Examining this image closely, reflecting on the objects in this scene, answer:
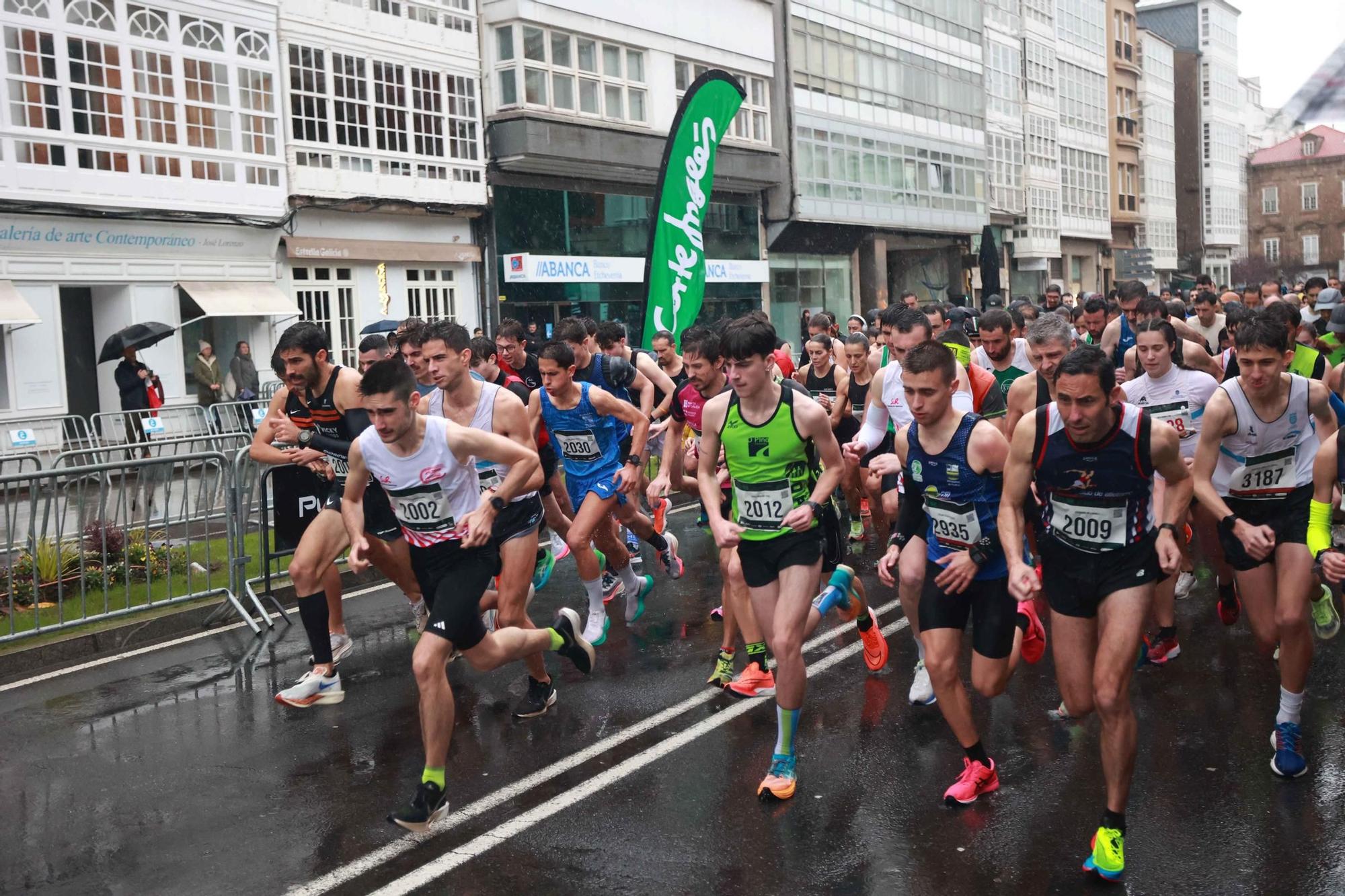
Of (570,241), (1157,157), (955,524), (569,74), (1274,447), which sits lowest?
(955,524)

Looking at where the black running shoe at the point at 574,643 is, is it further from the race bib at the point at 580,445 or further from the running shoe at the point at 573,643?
Answer: the race bib at the point at 580,445

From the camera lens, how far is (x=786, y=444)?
589cm

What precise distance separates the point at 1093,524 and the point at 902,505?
1.38 m

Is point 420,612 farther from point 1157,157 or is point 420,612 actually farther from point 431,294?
point 1157,157

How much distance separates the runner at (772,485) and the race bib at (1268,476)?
1.92 meters

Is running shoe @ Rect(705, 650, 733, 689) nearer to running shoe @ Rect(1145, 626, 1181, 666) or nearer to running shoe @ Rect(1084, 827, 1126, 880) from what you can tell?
running shoe @ Rect(1145, 626, 1181, 666)

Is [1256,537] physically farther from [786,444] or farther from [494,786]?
[494,786]

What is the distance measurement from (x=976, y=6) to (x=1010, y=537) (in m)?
47.3

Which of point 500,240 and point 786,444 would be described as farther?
point 500,240

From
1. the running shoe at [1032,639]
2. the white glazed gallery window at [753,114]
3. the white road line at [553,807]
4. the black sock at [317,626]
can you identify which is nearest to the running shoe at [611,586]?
the black sock at [317,626]

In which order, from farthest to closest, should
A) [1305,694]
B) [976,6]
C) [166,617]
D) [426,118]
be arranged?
[976,6] < [426,118] < [166,617] < [1305,694]

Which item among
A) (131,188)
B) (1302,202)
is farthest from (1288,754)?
(1302,202)

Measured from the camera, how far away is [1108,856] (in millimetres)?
4516

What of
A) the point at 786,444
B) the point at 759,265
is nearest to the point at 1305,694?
the point at 786,444
